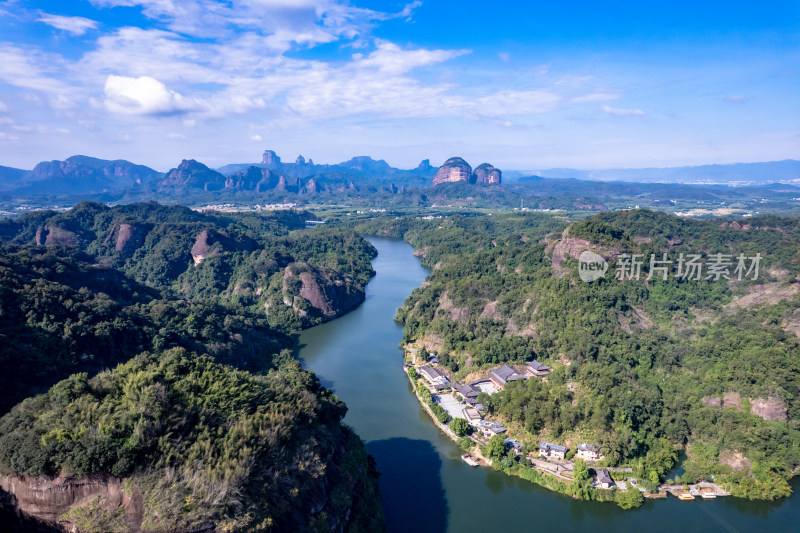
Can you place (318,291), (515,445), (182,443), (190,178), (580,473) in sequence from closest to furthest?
(182,443) < (580,473) < (515,445) < (318,291) < (190,178)

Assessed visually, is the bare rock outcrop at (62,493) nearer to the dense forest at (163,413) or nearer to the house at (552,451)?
the dense forest at (163,413)

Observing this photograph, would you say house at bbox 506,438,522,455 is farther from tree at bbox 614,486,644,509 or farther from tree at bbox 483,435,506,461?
tree at bbox 614,486,644,509

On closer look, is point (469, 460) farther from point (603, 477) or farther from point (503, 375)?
point (503, 375)

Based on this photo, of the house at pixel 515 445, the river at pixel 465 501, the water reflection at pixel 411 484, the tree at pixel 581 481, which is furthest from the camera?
the house at pixel 515 445

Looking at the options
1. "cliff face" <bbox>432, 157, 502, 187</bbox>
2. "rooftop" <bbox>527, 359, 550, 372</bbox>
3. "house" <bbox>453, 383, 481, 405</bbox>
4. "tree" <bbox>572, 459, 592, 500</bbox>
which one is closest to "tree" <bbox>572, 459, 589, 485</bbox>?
"tree" <bbox>572, 459, 592, 500</bbox>

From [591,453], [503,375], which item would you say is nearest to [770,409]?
[591,453]

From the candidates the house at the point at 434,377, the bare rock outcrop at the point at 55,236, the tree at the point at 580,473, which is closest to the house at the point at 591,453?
the tree at the point at 580,473

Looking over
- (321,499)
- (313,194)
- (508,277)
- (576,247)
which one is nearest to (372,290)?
(508,277)
